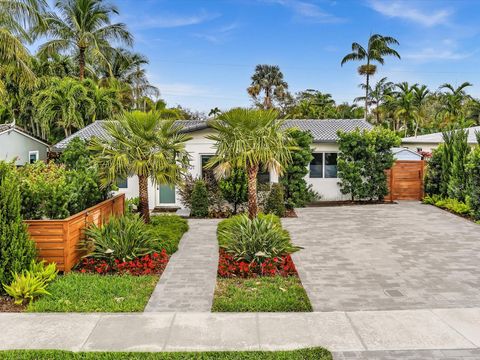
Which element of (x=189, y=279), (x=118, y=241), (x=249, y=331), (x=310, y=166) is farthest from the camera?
(x=310, y=166)

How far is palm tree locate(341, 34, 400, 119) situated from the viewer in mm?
30156

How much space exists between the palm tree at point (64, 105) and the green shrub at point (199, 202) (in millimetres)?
13134

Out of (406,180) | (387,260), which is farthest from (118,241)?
(406,180)

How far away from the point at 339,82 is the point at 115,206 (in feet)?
113

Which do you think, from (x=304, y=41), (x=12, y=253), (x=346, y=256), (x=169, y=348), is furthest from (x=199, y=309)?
(x=304, y=41)

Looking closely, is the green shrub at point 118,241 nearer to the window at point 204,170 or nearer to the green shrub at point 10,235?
the green shrub at point 10,235

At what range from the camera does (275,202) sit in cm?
1330

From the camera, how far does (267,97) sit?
135ft

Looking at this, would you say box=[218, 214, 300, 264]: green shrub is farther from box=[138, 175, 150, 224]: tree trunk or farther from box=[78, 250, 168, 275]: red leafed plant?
box=[138, 175, 150, 224]: tree trunk

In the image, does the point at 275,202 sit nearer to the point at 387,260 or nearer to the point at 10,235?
the point at 387,260

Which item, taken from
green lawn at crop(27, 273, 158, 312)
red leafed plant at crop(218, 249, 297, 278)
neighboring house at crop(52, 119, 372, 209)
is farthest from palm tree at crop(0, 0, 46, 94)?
red leafed plant at crop(218, 249, 297, 278)

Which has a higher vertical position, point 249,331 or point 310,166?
point 310,166

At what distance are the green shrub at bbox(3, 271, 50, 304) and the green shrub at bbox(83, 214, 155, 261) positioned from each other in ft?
5.00

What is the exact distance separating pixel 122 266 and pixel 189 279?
138 centimetres
